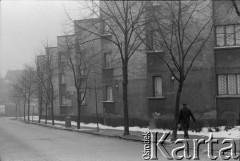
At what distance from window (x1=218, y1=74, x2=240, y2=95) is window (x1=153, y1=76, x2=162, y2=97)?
453 centimetres

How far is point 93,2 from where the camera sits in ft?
75.6

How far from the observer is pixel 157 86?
3008 centimetres

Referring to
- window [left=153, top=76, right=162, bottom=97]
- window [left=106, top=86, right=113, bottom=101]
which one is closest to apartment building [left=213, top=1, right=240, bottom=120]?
window [left=153, top=76, right=162, bottom=97]

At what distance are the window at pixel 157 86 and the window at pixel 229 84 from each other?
4.53 m

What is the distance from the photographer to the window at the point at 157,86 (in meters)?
29.9

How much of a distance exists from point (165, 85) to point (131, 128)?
3.86 metres

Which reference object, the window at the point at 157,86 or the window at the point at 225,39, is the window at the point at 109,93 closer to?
the window at the point at 157,86

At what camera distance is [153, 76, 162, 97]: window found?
29.9 meters

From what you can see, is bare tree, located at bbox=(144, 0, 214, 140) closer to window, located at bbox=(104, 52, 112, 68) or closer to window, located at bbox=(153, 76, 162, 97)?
window, located at bbox=(153, 76, 162, 97)

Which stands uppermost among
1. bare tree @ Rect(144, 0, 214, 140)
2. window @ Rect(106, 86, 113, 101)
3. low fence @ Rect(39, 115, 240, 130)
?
bare tree @ Rect(144, 0, 214, 140)

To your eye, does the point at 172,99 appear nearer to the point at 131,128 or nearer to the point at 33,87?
the point at 131,128

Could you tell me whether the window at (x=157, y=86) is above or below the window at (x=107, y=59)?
below

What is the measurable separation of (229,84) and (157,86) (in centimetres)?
547

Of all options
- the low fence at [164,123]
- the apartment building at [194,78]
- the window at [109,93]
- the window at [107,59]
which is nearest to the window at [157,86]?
the apartment building at [194,78]
